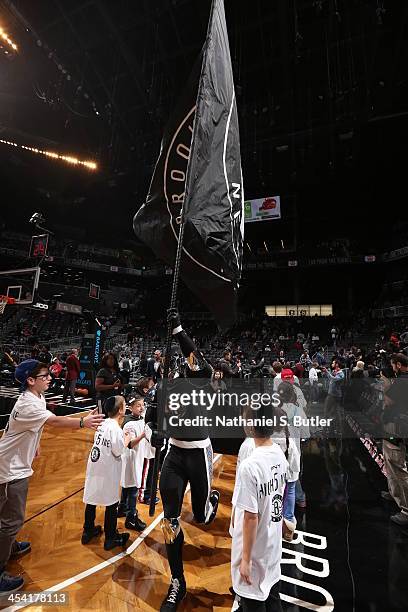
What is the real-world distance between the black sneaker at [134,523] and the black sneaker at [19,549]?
96 cm

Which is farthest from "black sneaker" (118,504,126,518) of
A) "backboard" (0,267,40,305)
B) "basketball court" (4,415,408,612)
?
"backboard" (0,267,40,305)

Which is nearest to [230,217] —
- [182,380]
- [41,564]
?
[182,380]

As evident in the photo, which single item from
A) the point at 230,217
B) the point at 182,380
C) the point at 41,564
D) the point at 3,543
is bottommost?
the point at 41,564

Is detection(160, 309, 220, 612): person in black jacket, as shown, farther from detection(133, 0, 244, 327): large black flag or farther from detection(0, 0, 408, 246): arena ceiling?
detection(0, 0, 408, 246): arena ceiling

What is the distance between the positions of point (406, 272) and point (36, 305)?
1088 inches

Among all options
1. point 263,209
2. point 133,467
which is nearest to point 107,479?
point 133,467

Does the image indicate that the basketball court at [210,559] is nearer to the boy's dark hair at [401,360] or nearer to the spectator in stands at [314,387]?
the boy's dark hair at [401,360]

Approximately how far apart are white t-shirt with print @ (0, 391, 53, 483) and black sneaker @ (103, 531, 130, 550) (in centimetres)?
113

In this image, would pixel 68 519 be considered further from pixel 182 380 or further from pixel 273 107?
pixel 273 107

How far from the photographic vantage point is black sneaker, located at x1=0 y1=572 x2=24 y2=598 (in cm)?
232

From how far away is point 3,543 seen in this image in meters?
2.38

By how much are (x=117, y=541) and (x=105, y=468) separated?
0.72 m

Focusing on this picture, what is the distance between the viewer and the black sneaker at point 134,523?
333 centimetres

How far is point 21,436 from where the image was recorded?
8.09 feet
